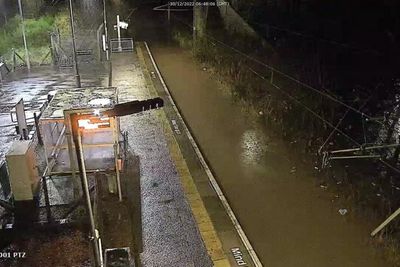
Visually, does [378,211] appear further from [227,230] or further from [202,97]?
[202,97]

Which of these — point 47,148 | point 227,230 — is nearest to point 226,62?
point 47,148

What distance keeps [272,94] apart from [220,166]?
19.8 feet

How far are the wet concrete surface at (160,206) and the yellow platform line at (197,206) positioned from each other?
92mm

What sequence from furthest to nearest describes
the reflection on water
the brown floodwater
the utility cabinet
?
the reflection on water, the utility cabinet, the brown floodwater

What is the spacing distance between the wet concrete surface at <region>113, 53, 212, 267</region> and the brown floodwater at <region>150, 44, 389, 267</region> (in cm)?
95

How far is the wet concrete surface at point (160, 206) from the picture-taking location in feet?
21.7

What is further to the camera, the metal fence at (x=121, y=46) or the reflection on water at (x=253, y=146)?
the metal fence at (x=121, y=46)

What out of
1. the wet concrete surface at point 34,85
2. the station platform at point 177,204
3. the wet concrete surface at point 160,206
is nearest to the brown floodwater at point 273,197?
the station platform at point 177,204

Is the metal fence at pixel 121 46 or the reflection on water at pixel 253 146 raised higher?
the metal fence at pixel 121 46

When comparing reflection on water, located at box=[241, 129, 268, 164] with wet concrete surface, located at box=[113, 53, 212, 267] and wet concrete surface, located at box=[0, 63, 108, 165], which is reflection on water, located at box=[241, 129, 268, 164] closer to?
wet concrete surface, located at box=[113, 53, 212, 267]

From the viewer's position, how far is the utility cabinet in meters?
7.55

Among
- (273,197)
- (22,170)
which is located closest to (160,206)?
(273,197)

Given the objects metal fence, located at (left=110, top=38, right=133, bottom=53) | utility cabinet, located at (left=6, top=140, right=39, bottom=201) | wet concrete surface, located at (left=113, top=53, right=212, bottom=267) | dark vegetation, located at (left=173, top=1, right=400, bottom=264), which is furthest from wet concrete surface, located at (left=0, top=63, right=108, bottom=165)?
dark vegetation, located at (left=173, top=1, right=400, bottom=264)

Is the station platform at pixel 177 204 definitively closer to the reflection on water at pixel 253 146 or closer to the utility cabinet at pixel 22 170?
the reflection on water at pixel 253 146
